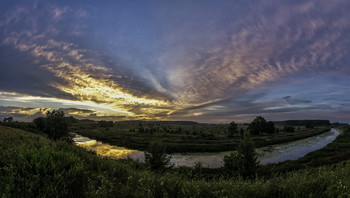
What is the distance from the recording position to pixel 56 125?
5600 centimetres

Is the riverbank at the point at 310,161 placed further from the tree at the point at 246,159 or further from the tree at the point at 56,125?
the tree at the point at 56,125

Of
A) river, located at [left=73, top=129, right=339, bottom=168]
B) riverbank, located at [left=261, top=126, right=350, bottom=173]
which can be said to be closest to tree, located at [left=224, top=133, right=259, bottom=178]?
riverbank, located at [left=261, top=126, right=350, bottom=173]

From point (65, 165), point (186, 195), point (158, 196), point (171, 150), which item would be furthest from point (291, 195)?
point (171, 150)

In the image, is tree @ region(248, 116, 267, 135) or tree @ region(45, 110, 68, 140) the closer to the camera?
tree @ region(45, 110, 68, 140)

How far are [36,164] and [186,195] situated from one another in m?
4.09

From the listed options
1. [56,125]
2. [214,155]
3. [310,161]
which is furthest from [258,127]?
[56,125]

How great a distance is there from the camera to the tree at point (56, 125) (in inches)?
2174

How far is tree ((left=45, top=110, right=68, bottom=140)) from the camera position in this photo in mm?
55219

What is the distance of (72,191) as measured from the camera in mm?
4375

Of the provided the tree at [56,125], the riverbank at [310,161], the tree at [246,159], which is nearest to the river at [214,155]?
the riverbank at [310,161]

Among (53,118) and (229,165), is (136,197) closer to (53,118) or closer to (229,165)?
(229,165)

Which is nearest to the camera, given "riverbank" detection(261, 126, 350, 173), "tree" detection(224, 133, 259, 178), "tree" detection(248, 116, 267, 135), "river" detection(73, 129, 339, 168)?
"tree" detection(224, 133, 259, 178)

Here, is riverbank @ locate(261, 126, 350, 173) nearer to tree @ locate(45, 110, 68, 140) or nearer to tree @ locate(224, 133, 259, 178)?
tree @ locate(224, 133, 259, 178)

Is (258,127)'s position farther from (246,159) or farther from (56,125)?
(56,125)
